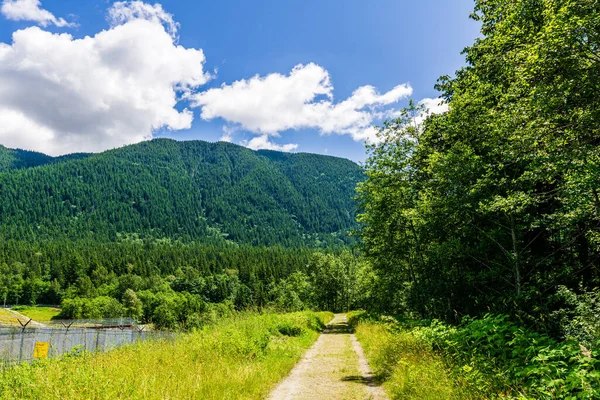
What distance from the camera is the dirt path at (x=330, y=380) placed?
8529 mm

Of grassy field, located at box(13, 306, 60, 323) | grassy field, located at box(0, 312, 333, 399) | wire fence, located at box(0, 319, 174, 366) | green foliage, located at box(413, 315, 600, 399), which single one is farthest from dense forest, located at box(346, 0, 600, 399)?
grassy field, located at box(13, 306, 60, 323)

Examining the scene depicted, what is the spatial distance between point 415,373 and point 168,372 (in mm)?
5336

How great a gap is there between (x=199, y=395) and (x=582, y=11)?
10757 mm

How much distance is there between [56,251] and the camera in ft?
620

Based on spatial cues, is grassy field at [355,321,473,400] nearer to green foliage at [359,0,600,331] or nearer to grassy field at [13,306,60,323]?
green foliage at [359,0,600,331]

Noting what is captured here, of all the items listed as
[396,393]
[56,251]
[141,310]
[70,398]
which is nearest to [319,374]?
[396,393]

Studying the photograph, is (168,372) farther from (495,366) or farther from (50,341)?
(495,366)

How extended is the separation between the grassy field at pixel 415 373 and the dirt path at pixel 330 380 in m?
0.43

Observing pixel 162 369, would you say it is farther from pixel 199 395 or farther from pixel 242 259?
pixel 242 259

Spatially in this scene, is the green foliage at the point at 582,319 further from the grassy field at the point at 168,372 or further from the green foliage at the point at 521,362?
the grassy field at the point at 168,372

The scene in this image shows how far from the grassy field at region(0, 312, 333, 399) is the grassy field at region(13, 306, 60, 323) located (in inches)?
5674

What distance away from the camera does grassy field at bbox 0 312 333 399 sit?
6.13 meters

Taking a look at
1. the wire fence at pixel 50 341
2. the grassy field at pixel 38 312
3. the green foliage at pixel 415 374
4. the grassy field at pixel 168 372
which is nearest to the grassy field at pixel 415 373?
the green foliage at pixel 415 374

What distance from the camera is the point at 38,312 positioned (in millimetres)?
132000
